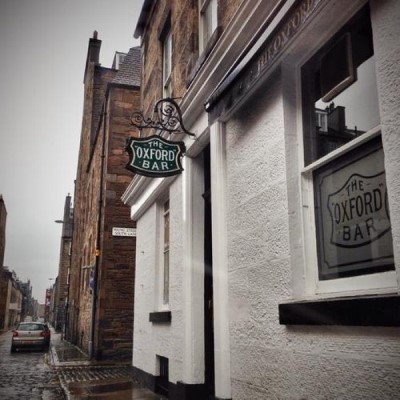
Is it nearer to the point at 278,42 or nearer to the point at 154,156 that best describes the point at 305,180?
the point at 278,42

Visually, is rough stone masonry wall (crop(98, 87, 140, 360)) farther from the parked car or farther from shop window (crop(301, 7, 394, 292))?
shop window (crop(301, 7, 394, 292))

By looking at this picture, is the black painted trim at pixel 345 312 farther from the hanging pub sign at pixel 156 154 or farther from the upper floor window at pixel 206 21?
the upper floor window at pixel 206 21

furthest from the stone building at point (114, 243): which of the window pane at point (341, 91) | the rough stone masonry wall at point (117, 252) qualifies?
the window pane at point (341, 91)

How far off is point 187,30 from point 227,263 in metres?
4.15

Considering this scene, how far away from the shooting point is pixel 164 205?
902 centimetres

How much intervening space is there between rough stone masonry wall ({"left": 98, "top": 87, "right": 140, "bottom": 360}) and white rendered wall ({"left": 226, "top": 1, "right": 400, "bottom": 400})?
1069 centimetres

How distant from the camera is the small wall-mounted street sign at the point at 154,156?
6.34 meters

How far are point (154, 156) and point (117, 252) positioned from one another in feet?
31.4

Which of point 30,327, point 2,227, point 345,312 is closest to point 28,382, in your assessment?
point 345,312

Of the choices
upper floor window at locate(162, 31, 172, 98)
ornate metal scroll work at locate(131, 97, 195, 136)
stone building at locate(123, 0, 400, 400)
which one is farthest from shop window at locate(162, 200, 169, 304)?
upper floor window at locate(162, 31, 172, 98)

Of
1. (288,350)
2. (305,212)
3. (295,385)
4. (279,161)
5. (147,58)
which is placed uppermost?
(147,58)

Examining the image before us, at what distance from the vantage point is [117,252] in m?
15.5

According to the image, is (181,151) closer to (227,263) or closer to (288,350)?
(227,263)

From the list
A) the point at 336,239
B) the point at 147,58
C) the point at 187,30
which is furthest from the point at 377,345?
the point at 147,58
